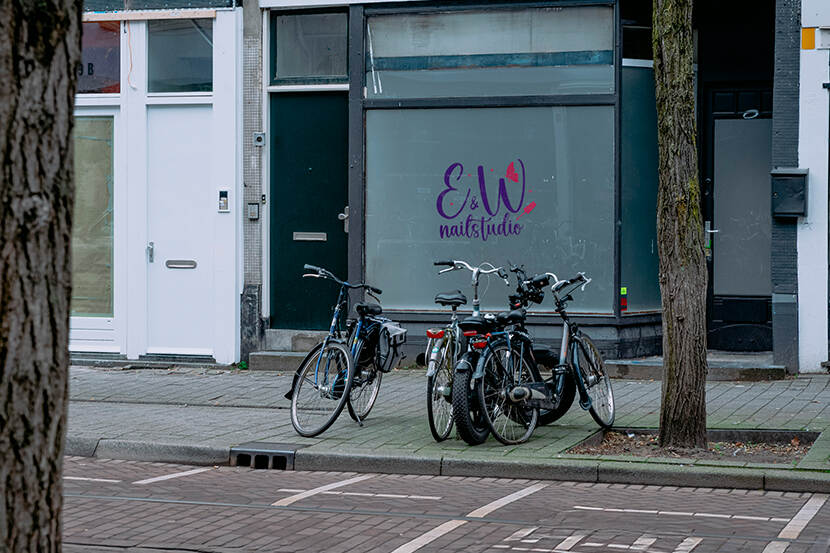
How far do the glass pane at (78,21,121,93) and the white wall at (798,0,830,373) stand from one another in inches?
303

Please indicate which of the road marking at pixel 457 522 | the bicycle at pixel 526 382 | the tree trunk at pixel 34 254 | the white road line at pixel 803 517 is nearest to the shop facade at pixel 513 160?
the bicycle at pixel 526 382

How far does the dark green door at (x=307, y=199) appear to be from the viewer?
45.6 ft

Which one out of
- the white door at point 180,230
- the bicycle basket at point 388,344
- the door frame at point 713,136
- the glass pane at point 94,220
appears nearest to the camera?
the bicycle basket at point 388,344

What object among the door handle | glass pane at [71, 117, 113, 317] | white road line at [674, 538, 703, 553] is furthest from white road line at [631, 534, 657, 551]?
glass pane at [71, 117, 113, 317]

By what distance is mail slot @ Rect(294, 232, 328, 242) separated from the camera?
1393 centimetres

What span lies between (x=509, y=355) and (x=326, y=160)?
559cm

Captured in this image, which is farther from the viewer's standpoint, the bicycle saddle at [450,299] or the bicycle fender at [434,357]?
the bicycle saddle at [450,299]

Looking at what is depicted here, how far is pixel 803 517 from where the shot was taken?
6.77 metres

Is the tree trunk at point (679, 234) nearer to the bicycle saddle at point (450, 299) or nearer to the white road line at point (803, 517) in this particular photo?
the white road line at point (803, 517)

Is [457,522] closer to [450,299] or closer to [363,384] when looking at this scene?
[450,299]

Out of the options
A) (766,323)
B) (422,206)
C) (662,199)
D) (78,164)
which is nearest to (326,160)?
(422,206)

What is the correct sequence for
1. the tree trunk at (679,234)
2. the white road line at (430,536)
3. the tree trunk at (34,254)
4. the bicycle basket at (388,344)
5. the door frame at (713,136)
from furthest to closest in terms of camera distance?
the door frame at (713,136)
the bicycle basket at (388,344)
the tree trunk at (679,234)
the white road line at (430,536)
the tree trunk at (34,254)

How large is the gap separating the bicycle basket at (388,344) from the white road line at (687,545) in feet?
12.7

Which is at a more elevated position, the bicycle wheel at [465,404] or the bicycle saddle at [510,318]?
the bicycle saddle at [510,318]
